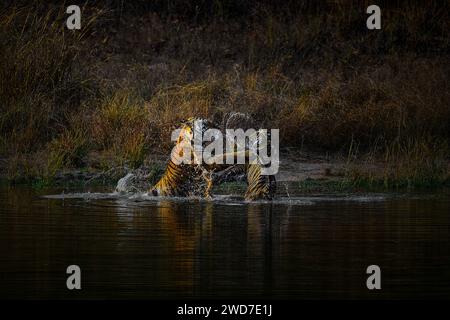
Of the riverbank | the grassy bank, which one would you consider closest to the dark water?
the riverbank

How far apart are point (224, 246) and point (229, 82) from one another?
989 centimetres

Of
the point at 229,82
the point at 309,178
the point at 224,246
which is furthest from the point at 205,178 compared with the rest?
the point at 229,82

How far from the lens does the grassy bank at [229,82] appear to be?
19.7 metres

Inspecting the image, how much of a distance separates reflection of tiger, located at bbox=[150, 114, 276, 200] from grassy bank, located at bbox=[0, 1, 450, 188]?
2225 millimetres

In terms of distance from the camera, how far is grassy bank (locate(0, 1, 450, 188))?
1967 centimetres

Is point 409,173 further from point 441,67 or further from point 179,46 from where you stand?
point 179,46

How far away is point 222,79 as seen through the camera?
23.1 metres

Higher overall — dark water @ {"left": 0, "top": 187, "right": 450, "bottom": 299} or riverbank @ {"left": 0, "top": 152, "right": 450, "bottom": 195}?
riverbank @ {"left": 0, "top": 152, "right": 450, "bottom": 195}

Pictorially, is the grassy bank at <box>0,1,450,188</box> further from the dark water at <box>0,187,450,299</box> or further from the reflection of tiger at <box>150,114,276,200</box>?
the dark water at <box>0,187,450,299</box>

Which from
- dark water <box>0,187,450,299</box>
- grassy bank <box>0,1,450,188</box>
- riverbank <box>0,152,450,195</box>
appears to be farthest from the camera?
grassy bank <box>0,1,450,188</box>

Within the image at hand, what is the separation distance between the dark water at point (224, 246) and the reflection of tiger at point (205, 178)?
0.25 metres

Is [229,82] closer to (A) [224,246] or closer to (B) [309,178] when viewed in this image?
(B) [309,178]

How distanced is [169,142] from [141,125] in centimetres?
46

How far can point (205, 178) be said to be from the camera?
645 inches
